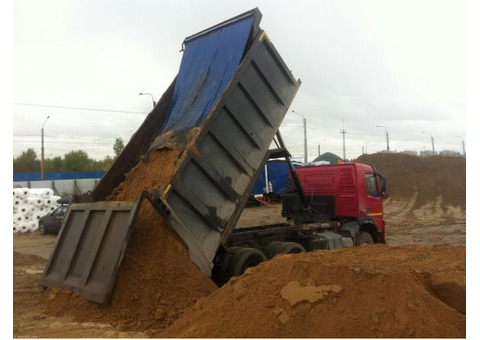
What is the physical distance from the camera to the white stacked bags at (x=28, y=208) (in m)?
20.0

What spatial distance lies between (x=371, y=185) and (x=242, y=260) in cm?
554

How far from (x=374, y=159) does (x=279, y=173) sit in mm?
20496

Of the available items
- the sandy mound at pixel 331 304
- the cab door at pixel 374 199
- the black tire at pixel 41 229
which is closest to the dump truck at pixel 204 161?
the sandy mound at pixel 331 304

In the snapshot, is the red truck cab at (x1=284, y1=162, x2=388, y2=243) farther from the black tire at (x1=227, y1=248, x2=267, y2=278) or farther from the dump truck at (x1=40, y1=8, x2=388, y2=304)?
the black tire at (x1=227, y1=248, x2=267, y2=278)

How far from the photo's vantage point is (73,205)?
668 centimetres

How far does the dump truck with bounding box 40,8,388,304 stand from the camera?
227 inches

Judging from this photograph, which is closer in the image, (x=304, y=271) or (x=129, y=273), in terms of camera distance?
(x=304, y=271)

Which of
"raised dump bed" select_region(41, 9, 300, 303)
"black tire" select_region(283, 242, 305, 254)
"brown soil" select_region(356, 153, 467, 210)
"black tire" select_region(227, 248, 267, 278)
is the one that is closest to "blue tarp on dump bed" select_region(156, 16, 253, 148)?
"raised dump bed" select_region(41, 9, 300, 303)

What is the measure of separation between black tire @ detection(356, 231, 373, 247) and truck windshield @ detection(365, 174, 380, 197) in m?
1.08

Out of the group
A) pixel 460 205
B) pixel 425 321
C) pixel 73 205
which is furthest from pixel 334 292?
pixel 460 205

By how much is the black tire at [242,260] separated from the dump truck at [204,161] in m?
0.02

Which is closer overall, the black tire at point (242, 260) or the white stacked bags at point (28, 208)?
the black tire at point (242, 260)

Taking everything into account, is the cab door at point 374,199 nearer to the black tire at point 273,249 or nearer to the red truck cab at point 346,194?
the red truck cab at point 346,194

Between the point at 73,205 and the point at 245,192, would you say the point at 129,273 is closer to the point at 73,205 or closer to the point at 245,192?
the point at 73,205
